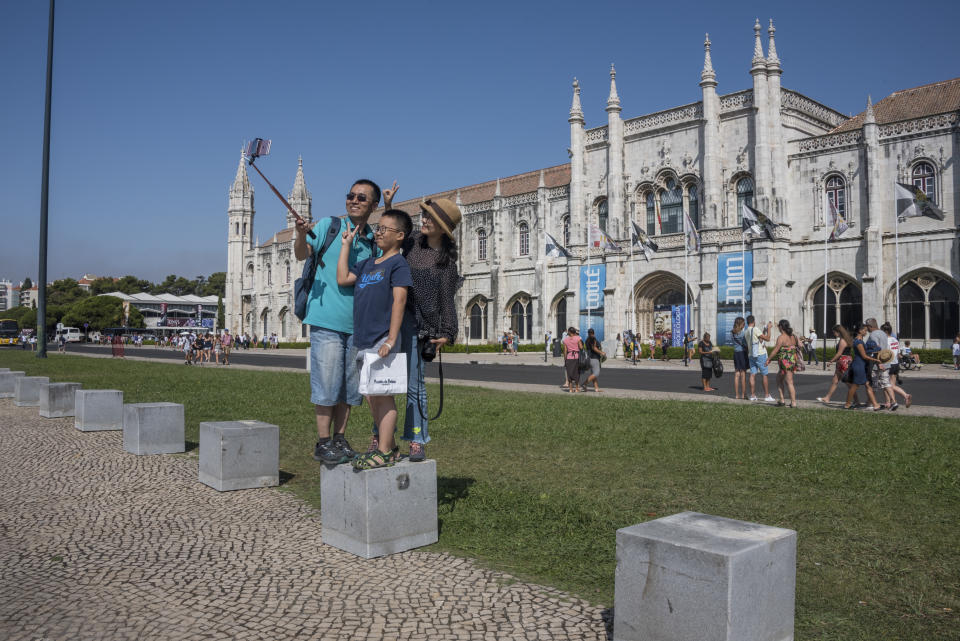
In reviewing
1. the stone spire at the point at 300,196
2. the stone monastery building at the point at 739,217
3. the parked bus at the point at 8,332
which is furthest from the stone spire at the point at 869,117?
the parked bus at the point at 8,332

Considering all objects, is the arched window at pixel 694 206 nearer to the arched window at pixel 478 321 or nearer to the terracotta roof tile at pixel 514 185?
the terracotta roof tile at pixel 514 185

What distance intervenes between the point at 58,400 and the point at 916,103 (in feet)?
115

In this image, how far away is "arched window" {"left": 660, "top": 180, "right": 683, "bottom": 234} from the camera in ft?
118

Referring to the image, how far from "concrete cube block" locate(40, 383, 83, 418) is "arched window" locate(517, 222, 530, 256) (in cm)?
3485

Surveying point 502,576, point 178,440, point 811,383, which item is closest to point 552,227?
point 811,383

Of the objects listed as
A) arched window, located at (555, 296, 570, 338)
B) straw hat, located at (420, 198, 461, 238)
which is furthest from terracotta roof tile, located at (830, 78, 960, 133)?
straw hat, located at (420, 198, 461, 238)

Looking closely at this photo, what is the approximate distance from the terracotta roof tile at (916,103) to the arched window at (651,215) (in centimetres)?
923

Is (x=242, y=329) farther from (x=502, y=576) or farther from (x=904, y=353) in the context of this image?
(x=502, y=576)

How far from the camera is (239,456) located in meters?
5.89

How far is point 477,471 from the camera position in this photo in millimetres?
6523

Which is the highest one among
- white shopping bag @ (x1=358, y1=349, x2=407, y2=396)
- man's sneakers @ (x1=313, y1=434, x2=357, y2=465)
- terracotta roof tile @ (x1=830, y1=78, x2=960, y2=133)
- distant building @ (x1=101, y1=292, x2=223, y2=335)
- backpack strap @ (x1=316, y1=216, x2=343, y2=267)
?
terracotta roof tile @ (x1=830, y1=78, x2=960, y2=133)

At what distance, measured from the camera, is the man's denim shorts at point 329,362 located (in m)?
5.02

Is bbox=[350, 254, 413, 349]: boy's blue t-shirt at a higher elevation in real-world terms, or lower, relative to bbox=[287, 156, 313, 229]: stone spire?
lower

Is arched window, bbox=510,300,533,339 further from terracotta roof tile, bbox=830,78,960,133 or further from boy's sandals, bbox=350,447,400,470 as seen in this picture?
boy's sandals, bbox=350,447,400,470
